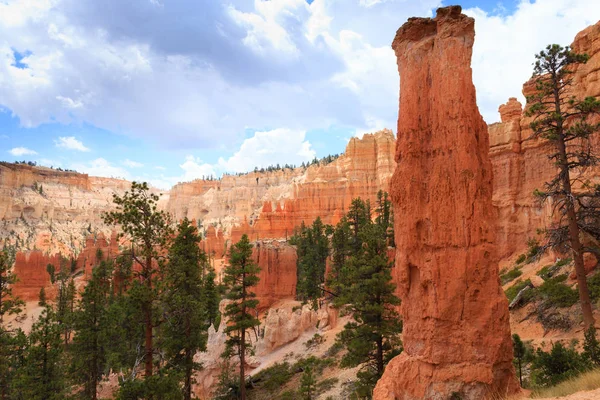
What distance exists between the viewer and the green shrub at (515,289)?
21.5m

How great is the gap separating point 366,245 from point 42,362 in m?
15.0

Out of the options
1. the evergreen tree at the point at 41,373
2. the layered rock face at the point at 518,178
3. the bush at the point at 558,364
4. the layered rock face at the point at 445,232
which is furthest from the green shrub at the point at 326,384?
the layered rock face at the point at 518,178

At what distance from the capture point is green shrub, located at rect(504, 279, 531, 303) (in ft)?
70.4

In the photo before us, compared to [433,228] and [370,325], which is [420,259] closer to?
[433,228]

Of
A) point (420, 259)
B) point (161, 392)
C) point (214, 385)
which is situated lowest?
point (214, 385)

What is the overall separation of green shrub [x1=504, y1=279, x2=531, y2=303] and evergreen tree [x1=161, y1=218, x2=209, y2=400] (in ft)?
53.2

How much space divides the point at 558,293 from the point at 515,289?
5017mm

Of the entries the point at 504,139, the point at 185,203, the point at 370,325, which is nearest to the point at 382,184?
the point at 504,139

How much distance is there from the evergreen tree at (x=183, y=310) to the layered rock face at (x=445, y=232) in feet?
27.2

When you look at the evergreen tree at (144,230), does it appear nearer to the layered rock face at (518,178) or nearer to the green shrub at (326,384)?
the green shrub at (326,384)

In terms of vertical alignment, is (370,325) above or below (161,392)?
above

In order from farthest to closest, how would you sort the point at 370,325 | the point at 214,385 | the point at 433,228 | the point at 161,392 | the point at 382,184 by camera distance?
the point at 382,184 → the point at 214,385 → the point at 370,325 → the point at 161,392 → the point at 433,228

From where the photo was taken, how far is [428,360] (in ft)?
31.4

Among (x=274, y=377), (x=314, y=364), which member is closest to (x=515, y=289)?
(x=314, y=364)
